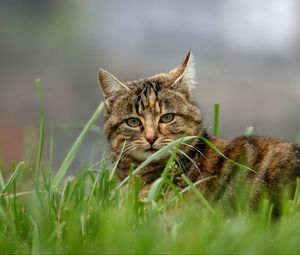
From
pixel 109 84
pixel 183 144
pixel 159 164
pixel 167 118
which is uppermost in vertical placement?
pixel 109 84

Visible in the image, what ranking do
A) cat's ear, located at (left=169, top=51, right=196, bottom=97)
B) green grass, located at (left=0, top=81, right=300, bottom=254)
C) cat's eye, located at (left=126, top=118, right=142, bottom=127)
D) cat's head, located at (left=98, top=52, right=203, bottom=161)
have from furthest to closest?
1. cat's ear, located at (left=169, top=51, right=196, bottom=97)
2. cat's eye, located at (left=126, top=118, right=142, bottom=127)
3. cat's head, located at (left=98, top=52, right=203, bottom=161)
4. green grass, located at (left=0, top=81, right=300, bottom=254)

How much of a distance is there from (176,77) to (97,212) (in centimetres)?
183

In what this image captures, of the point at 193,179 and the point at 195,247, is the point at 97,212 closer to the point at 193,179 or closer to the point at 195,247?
the point at 195,247

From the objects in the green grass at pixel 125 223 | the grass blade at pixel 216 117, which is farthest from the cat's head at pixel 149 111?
the green grass at pixel 125 223

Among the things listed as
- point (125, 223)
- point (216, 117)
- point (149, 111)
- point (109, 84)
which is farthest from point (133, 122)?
point (125, 223)

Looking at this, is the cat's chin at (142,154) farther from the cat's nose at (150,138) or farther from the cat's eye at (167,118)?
the cat's eye at (167,118)

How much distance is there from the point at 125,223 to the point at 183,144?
163cm

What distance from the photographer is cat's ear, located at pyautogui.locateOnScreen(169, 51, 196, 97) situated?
Result: 4.83 meters

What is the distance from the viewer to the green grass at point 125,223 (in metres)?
2.71

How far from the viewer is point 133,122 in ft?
15.5

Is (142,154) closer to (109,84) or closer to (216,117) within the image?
(216,117)

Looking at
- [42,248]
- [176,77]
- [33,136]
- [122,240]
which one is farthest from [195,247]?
[176,77]

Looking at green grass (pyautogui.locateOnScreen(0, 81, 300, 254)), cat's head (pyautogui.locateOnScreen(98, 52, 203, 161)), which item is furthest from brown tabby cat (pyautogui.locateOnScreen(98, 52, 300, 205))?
green grass (pyautogui.locateOnScreen(0, 81, 300, 254))

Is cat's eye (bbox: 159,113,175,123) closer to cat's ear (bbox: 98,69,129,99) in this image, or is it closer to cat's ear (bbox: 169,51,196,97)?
cat's ear (bbox: 169,51,196,97)
